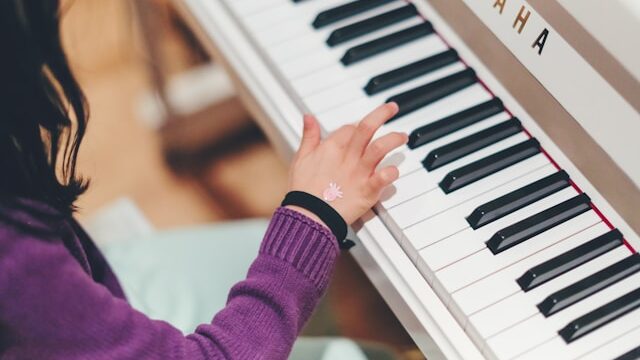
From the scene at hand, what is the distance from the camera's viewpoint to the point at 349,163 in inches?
41.2

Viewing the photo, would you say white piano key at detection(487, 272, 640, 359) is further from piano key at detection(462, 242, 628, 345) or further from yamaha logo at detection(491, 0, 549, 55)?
yamaha logo at detection(491, 0, 549, 55)

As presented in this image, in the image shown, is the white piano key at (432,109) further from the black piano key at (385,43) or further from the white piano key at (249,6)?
the white piano key at (249,6)

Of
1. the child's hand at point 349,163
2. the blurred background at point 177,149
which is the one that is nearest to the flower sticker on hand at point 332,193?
the child's hand at point 349,163

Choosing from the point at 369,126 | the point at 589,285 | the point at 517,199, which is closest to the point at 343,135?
the point at 369,126

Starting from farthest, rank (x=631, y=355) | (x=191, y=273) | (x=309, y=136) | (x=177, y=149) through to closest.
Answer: (x=177, y=149)
(x=191, y=273)
(x=309, y=136)
(x=631, y=355)

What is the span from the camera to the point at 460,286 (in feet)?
3.05

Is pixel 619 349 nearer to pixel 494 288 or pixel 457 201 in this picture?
pixel 494 288

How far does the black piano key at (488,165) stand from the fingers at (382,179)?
0.07 meters

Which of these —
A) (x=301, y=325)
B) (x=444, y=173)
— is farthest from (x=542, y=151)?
(x=301, y=325)

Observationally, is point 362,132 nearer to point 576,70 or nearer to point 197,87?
point 576,70

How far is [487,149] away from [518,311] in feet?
0.82

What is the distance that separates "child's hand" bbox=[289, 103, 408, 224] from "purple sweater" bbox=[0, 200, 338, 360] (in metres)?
0.06

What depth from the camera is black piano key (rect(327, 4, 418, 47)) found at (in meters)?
1.19

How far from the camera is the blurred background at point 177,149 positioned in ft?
6.20
